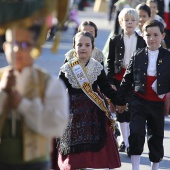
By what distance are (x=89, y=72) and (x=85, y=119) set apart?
459mm

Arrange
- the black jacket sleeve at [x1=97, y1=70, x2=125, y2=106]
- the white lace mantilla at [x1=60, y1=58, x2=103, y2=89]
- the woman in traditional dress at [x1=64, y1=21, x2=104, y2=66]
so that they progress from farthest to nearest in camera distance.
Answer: the woman in traditional dress at [x1=64, y1=21, x2=104, y2=66]
the black jacket sleeve at [x1=97, y1=70, x2=125, y2=106]
the white lace mantilla at [x1=60, y1=58, x2=103, y2=89]

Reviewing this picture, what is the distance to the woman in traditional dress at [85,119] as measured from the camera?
7992mm

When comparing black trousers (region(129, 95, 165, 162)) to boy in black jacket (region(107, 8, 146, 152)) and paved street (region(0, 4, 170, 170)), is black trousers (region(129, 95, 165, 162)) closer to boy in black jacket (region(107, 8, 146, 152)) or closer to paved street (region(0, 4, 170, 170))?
paved street (region(0, 4, 170, 170))

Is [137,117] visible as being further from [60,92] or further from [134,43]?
[60,92]

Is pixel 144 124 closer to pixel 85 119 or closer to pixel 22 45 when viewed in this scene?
pixel 85 119

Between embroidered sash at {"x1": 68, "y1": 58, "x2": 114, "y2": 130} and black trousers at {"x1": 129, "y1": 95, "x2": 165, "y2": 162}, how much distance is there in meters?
0.41

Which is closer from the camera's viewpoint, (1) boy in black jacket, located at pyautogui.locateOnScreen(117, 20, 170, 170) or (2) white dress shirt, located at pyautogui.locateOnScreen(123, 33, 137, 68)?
(1) boy in black jacket, located at pyautogui.locateOnScreen(117, 20, 170, 170)

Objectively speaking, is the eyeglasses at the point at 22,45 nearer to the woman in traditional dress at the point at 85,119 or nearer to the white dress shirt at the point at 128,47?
the woman in traditional dress at the point at 85,119

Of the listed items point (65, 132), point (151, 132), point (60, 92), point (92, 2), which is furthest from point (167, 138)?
point (92, 2)

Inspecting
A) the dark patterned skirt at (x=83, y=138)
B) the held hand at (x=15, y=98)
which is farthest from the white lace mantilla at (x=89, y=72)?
the held hand at (x=15, y=98)

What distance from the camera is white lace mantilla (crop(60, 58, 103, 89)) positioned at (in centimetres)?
797

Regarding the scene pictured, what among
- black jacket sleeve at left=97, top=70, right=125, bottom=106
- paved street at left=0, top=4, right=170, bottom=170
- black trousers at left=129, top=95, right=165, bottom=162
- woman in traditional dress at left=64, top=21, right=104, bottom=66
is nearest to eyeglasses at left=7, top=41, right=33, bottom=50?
black jacket sleeve at left=97, top=70, right=125, bottom=106

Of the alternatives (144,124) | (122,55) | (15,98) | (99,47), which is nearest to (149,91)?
(144,124)

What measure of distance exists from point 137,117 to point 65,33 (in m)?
18.0
